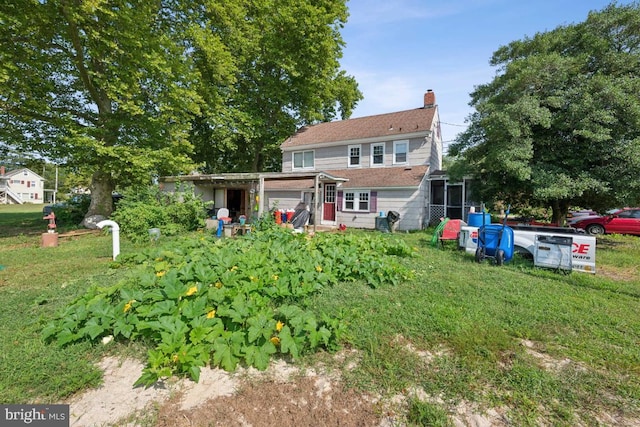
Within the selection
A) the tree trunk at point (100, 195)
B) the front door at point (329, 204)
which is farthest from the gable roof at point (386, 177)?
the tree trunk at point (100, 195)

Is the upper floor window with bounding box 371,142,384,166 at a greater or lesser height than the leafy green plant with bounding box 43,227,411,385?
greater

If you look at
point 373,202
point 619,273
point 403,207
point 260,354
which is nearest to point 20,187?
point 373,202

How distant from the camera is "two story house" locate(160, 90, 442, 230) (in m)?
13.4

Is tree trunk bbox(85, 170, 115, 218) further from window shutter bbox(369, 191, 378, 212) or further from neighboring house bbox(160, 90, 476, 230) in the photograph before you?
window shutter bbox(369, 191, 378, 212)

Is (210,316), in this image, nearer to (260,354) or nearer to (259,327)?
(259,327)

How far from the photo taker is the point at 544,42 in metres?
10.1

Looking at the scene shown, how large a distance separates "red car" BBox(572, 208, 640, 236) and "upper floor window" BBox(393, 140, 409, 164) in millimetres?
8688

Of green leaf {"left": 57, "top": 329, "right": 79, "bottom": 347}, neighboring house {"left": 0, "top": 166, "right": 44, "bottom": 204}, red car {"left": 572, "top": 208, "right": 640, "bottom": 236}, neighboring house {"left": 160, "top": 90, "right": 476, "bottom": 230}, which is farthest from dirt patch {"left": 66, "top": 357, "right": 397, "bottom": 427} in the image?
neighboring house {"left": 0, "top": 166, "right": 44, "bottom": 204}

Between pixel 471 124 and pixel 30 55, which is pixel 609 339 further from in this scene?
pixel 30 55

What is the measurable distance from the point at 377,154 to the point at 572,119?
8.25 m

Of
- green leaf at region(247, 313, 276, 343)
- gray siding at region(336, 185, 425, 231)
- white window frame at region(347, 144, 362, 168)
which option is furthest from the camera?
white window frame at region(347, 144, 362, 168)

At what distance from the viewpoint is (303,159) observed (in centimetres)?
1772

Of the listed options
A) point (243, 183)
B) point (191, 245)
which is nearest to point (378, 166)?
point (243, 183)

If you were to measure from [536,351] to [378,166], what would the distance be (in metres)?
13.1
